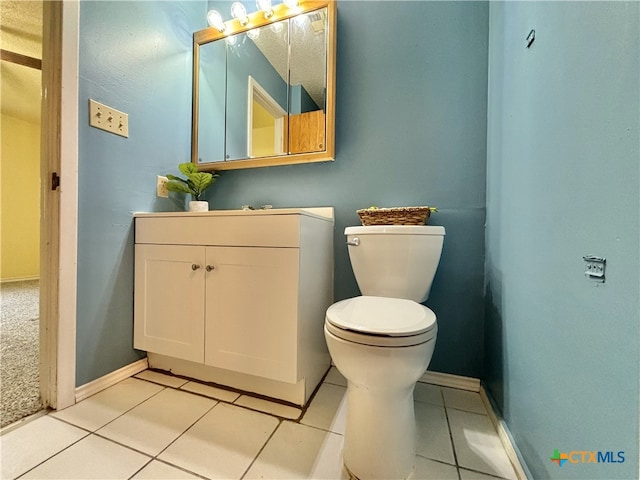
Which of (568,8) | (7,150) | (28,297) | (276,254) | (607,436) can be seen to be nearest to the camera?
(607,436)

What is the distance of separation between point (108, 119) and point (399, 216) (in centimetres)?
130

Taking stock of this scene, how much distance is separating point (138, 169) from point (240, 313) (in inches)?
34.2

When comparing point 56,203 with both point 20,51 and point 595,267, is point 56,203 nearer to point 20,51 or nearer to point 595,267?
point 595,267

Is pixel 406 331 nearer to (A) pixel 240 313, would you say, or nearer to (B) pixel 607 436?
(B) pixel 607 436

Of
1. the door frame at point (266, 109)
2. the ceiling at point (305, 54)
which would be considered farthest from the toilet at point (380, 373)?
the ceiling at point (305, 54)

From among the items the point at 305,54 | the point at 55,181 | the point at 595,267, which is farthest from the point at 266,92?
the point at 595,267

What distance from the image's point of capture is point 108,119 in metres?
1.06

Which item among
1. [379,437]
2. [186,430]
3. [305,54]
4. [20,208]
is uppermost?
[305,54]

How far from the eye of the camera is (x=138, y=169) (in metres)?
1.20

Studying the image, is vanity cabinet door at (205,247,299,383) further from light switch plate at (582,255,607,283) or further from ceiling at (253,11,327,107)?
ceiling at (253,11,327,107)

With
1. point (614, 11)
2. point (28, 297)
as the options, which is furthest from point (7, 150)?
point (614, 11)

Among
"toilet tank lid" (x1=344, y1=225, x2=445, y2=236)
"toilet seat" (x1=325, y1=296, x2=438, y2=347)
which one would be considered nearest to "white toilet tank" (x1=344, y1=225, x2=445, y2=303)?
"toilet tank lid" (x1=344, y1=225, x2=445, y2=236)

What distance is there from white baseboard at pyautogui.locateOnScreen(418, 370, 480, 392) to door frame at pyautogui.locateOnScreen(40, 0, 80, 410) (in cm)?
148

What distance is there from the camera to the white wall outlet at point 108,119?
3.31 ft
